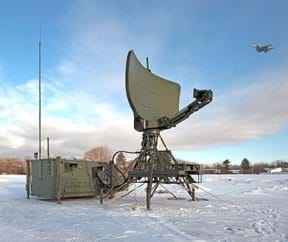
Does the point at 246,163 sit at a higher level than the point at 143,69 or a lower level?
lower

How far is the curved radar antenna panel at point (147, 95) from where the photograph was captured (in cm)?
1404

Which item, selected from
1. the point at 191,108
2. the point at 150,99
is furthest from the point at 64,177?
the point at 191,108

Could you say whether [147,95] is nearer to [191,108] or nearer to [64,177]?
[191,108]

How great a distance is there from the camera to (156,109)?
16.0 meters

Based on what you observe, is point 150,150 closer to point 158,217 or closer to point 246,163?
point 158,217

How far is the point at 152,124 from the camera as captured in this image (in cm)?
1507

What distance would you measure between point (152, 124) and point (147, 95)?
1.29 metres

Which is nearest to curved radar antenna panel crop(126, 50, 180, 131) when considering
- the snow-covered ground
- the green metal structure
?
the snow-covered ground

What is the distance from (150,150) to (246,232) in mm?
7314

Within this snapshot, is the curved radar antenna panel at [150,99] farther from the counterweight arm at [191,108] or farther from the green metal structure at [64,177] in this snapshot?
the green metal structure at [64,177]

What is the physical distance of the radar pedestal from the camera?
551 inches

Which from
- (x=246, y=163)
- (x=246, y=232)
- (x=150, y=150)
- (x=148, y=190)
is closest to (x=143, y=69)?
(x=150, y=150)

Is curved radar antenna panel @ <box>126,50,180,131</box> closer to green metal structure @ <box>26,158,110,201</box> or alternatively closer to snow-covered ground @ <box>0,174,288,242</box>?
snow-covered ground @ <box>0,174,288,242</box>

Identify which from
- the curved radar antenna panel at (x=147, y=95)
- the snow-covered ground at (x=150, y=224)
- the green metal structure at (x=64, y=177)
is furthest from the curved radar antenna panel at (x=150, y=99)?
the green metal structure at (x=64, y=177)
